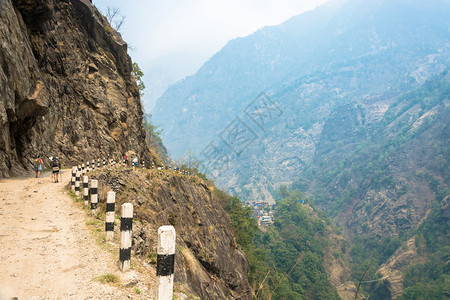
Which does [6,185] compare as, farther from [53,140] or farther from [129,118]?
[129,118]

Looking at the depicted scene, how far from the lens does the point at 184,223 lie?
40.8ft

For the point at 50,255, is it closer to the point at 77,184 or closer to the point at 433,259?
the point at 77,184

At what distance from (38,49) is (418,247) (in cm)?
12078

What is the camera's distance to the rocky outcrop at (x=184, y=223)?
7434 millimetres

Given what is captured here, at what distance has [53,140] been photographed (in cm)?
1997

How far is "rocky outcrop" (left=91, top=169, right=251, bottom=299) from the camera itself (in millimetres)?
7434

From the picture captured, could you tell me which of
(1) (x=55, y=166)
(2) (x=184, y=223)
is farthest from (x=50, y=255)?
(1) (x=55, y=166)

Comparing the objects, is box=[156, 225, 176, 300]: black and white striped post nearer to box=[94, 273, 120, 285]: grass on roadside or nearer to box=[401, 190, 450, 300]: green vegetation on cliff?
box=[94, 273, 120, 285]: grass on roadside

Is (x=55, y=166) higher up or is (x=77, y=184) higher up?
(x=55, y=166)

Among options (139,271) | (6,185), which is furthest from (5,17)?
(139,271)

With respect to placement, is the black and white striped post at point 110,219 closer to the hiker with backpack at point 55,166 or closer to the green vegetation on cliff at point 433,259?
the hiker with backpack at point 55,166

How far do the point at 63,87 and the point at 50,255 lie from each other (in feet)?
66.2

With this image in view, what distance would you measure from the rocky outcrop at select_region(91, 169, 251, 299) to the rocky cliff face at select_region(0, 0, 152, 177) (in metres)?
6.96

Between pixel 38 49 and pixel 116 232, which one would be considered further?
pixel 38 49
